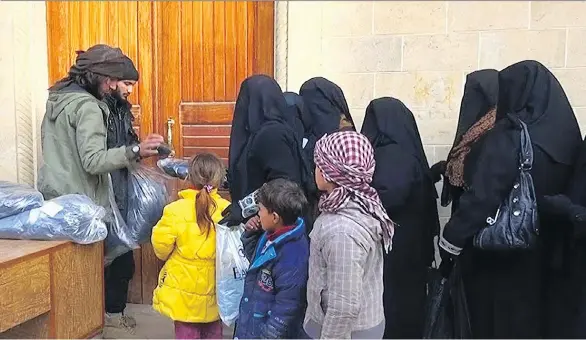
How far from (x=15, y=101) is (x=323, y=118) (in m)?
2.27

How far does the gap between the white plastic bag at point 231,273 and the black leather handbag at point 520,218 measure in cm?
116

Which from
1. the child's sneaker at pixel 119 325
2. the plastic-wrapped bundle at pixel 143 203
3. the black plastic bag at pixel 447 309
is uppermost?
the plastic-wrapped bundle at pixel 143 203

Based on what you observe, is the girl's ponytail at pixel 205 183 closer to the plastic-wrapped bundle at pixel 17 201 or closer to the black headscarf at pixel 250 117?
the black headscarf at pixel 250 117

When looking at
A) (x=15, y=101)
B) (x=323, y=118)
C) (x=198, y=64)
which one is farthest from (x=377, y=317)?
(x=15, y=101)

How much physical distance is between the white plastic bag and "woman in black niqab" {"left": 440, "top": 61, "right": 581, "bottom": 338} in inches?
38.6

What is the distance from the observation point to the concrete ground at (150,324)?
11.8 feet

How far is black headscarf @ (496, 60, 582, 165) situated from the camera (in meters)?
2.46

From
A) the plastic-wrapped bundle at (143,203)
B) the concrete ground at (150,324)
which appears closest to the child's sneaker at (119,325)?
the concrete ground at (150,324)

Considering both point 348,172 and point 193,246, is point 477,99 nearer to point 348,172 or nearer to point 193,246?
point 348,172

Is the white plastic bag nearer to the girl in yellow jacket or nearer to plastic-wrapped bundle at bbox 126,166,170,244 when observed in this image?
the girl in yellow jacket

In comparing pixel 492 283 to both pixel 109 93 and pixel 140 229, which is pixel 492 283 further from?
pixel 109 93

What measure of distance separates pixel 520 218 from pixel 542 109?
0.49m

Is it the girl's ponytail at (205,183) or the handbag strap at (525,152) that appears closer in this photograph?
the handbag strap at (525,152)

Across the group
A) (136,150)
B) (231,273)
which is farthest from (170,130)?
(231,273)
